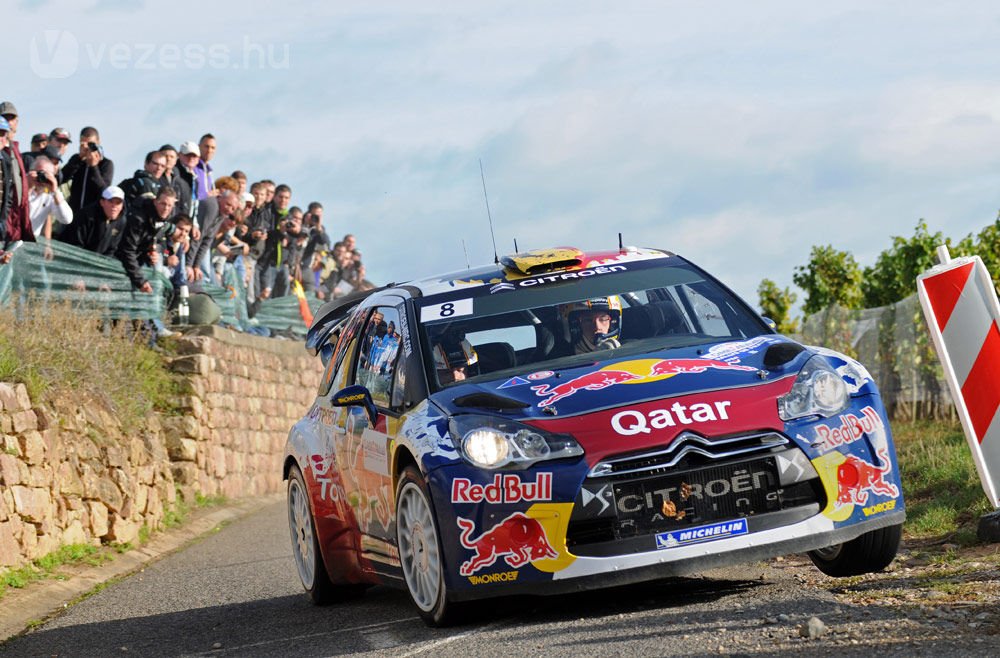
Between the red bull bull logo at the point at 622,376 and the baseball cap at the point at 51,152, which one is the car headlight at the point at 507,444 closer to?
the red bull bull logo at the point at 622,376

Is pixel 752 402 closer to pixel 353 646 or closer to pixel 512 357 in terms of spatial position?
Answer: pixel 512 357

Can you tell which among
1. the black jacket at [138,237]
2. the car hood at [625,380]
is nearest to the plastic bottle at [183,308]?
the black jacket at [138,237]

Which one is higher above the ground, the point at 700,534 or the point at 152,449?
the point at 152,449

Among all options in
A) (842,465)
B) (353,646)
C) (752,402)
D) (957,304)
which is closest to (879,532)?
(842,465)

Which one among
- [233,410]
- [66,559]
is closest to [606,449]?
[66,559]

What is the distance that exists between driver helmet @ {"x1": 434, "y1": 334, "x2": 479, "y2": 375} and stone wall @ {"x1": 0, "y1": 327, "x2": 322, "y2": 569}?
16.4 ft

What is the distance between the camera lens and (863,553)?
7.34 meters

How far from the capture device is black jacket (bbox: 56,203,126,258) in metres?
17.8

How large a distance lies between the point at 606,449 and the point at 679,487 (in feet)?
1.17

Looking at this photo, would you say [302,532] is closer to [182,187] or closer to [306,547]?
[306,547]

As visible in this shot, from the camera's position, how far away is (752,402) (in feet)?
22.3

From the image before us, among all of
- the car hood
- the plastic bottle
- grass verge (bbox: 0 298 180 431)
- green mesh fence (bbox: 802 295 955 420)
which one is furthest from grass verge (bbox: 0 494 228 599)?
green mesh fence (bbox: 802 295 955 420)

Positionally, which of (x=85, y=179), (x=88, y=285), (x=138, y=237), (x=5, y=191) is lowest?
(x=88, y=285)

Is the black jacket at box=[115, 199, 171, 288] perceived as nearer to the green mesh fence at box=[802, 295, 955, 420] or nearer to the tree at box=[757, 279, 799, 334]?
the green mesh fence at box=[802, 295, 955, 420]
